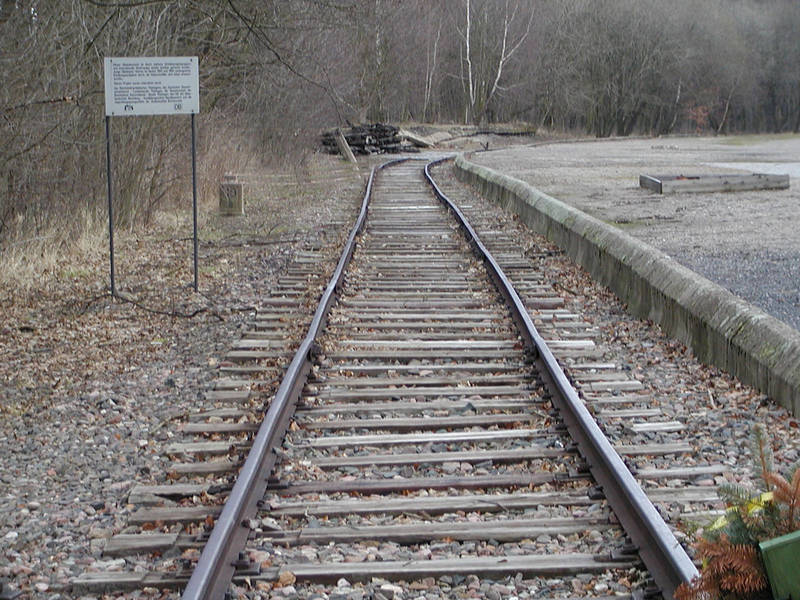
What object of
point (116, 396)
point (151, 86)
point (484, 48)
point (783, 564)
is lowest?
point (116, 396)

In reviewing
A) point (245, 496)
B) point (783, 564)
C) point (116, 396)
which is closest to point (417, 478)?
point (245, 496)

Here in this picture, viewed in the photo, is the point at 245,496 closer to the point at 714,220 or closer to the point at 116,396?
the point at 116,396

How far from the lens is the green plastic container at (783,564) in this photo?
2.74 meters

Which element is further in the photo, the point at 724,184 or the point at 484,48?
the point at 484,48

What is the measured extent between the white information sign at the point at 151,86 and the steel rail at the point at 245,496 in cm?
367

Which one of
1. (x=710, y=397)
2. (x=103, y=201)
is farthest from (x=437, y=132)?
(x=710, y=397)

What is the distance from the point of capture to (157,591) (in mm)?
3754

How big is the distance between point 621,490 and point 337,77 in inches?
1027

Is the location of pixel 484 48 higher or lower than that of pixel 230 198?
higher

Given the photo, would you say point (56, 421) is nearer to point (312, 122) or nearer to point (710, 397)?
point (710, 397)

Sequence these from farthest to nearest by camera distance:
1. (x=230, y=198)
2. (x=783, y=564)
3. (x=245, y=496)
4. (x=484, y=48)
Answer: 1. (x=484, y=48)
2. (x=230, y=198)
3. (x=245, y=496)
4. (x=783, y=564)

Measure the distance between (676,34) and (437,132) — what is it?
29201 mm

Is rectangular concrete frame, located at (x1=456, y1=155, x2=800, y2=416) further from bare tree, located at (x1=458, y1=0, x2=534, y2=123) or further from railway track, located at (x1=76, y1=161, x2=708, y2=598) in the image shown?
bare tree, located at (x1=458, y1=0, x2=534, y2=123)

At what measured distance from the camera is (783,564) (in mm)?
2783
